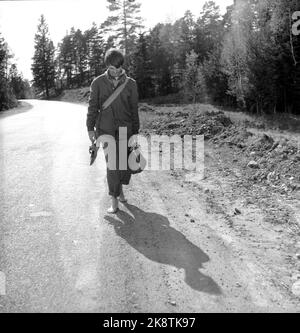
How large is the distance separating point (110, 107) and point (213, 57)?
121 ft

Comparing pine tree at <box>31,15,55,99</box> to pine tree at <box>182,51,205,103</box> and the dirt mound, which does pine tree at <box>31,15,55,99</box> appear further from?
the dirt mound

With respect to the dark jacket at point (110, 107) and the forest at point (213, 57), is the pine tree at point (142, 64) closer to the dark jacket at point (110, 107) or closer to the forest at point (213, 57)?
the forest at point (213, 57)

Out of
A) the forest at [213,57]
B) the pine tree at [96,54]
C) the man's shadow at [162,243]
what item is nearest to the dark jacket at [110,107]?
the man's shadow at [162,243]

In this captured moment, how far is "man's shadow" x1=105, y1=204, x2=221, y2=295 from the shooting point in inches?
151

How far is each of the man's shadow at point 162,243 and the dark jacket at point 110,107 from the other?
123 centimetres

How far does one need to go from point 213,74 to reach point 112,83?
118ft

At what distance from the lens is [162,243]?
4645 mm

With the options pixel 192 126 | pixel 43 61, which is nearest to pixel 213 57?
pixel 192 126

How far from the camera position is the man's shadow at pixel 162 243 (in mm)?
3826

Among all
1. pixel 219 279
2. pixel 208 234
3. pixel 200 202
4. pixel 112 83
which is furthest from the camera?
pixel 200 202

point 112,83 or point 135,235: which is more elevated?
point 112,83

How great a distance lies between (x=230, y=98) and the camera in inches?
1526

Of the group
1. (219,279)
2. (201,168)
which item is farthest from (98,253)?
(201,168)
